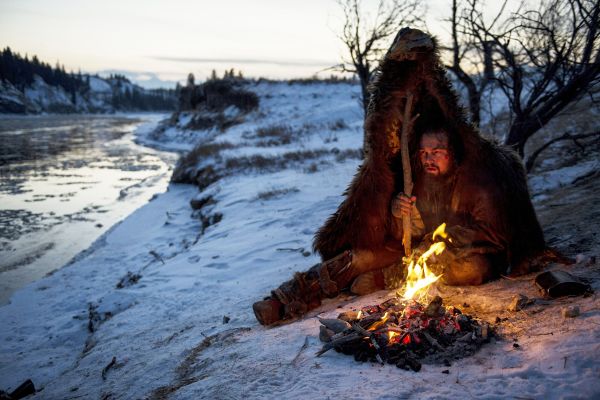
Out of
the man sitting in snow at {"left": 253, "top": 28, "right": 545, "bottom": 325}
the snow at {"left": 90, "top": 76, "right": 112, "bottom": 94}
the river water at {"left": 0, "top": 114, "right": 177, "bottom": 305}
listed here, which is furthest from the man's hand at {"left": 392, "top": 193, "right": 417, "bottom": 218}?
the snow at {"left": 90, "top": 76, "right": 112, "bottom": 94}

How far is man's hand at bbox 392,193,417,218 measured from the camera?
353 centimetres

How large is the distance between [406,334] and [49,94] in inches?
4142

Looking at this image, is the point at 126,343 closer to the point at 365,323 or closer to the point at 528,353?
the point at 365,323

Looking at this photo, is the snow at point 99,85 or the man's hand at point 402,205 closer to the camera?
the man's hand at point 402,205

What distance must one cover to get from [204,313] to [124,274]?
119 inches

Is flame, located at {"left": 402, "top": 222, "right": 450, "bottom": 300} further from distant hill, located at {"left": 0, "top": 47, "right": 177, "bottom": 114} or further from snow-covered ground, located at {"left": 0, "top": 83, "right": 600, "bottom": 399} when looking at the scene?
distant hill, located at {"left": 0, "top": 47, "right": 177, "bottom": 114}

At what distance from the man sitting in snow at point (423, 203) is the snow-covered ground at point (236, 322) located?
0.25 meters

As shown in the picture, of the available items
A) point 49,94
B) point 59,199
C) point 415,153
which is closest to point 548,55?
point 415,153

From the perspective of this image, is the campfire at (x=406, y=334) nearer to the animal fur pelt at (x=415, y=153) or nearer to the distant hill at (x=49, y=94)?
the animal fur pelt at (x=415, y=153)

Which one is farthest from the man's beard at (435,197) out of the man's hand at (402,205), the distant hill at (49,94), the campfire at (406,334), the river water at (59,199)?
the distant hill at (49,94)

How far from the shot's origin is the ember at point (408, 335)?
7.95 feet

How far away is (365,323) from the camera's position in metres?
2.74

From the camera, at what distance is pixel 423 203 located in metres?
3.84

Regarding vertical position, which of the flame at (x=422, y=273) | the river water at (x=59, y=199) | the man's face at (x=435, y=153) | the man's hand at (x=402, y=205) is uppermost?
the man's face at (x=435, y=153)
